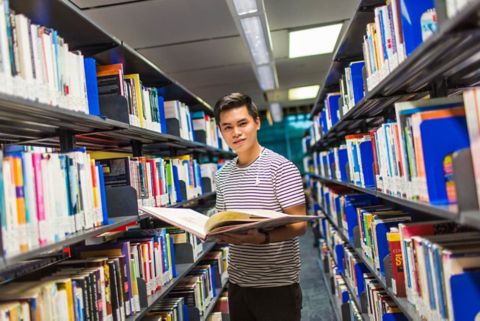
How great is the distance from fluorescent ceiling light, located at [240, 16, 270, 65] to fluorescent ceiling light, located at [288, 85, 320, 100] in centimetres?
333

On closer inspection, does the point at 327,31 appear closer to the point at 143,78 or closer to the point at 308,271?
the point at 143,78

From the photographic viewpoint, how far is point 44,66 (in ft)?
4.74

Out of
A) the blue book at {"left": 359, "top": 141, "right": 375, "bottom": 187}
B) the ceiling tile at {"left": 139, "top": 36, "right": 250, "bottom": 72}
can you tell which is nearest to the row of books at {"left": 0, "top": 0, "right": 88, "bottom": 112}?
the blue book at {"left": 359, "top": 141, "right": 375, "bottom": 187}

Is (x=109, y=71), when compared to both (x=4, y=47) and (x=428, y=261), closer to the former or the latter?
(x=4, y=47)

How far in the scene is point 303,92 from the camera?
8281 mm

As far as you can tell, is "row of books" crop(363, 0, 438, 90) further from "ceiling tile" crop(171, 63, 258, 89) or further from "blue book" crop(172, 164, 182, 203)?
"ceiling tile" crop(171, 63, 258, 89)

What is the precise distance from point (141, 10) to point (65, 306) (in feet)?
9.06

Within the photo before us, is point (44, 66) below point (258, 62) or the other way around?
below

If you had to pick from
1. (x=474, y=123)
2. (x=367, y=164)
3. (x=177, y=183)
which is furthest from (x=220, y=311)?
(x=474, y=123)

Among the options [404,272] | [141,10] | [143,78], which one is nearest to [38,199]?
[404,272]

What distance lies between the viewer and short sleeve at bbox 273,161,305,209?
77.8 inches

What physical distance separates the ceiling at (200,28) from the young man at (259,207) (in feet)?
5.86

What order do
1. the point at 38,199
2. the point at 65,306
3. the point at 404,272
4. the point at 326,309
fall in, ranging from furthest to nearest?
1. the point at 326,309
2. the point at 404,272
3. the point at 65,306
4. the point at 38,199

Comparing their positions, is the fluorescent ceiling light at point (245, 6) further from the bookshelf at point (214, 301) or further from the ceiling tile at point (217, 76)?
the ceiling tile at point (217, 76)
